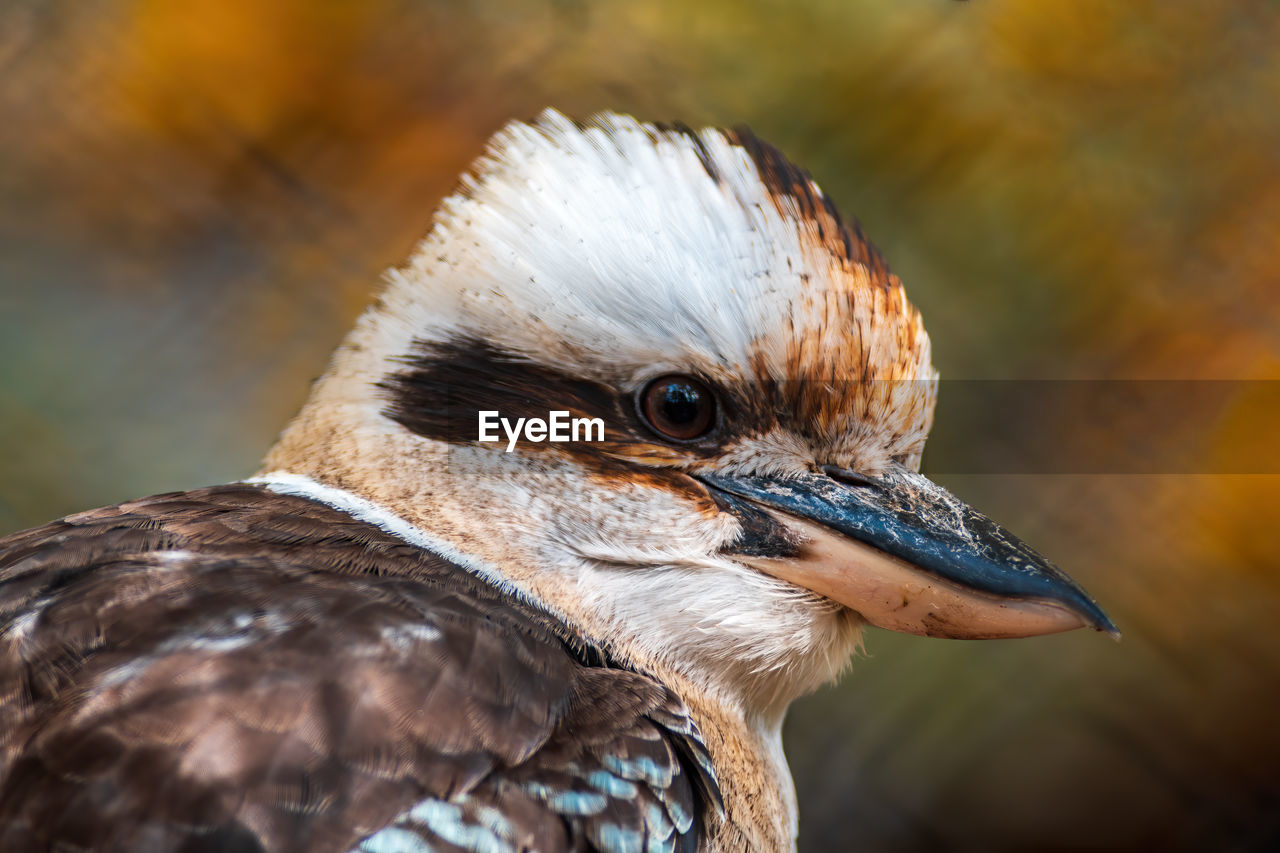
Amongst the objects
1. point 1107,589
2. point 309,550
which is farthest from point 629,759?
point 1107,589

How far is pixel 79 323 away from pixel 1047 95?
2060 millimetres

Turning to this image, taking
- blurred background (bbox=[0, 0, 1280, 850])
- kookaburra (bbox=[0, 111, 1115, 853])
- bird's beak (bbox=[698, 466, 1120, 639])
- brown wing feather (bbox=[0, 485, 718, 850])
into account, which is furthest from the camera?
blurred background (bbox=[0, 0, 1280, 850])

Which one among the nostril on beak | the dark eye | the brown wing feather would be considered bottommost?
the brown wing feather

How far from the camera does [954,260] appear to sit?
2002 millimetres

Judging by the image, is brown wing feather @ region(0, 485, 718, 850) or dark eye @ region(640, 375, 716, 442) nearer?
brown wing feather @ region(0, 485, 718, 850)

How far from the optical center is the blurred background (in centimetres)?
200

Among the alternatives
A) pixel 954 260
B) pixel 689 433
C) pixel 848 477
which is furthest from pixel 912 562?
pixel 954 260

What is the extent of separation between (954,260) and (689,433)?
1.09 m

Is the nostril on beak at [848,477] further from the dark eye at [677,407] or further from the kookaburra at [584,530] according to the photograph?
the dark eye at [677,407]

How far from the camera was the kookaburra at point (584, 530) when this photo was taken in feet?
2.81

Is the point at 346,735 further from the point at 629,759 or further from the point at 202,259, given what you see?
the point at 202,259

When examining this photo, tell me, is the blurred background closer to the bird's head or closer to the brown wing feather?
the bird's head

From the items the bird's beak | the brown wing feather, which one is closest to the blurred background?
the bird's beak

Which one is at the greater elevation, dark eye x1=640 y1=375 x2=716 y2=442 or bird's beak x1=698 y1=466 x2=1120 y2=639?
dark eye x1=640 y1=375 x2=716 y2=442
